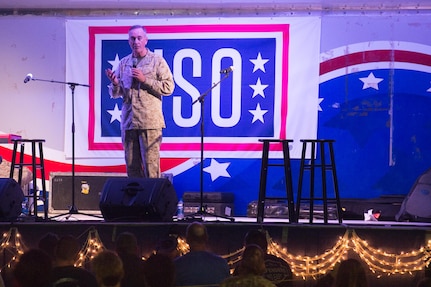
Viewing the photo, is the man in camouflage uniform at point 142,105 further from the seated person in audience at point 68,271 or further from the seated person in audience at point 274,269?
the seated person in audience at point 68,271

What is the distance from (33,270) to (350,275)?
6.66ft

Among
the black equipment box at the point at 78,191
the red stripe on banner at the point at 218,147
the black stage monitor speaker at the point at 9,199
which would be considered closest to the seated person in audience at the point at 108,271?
the black stage monitor speaker at the point at 9,199

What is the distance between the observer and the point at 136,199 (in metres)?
7.31

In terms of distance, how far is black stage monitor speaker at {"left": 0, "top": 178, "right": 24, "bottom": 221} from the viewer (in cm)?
739

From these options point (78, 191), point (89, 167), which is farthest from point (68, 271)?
point (89, 167)

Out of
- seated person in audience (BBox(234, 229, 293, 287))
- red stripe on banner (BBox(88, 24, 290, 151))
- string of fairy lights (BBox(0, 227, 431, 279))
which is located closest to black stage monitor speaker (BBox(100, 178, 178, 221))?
string of fairy lights (BBox(0, 227, 431, 279))

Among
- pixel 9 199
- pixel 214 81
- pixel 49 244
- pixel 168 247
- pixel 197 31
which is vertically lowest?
pixel 168 247

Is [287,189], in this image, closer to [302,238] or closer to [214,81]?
[302,238]

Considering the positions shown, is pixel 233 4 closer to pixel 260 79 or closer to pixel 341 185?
pixel 260 79

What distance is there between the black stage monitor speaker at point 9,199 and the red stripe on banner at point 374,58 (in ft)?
16.6

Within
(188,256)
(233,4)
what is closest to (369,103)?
(233,4)

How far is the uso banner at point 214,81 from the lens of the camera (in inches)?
418

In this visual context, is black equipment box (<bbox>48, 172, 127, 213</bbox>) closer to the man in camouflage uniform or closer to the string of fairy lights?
the man in camouflage uniform

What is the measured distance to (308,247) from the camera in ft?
24.0
